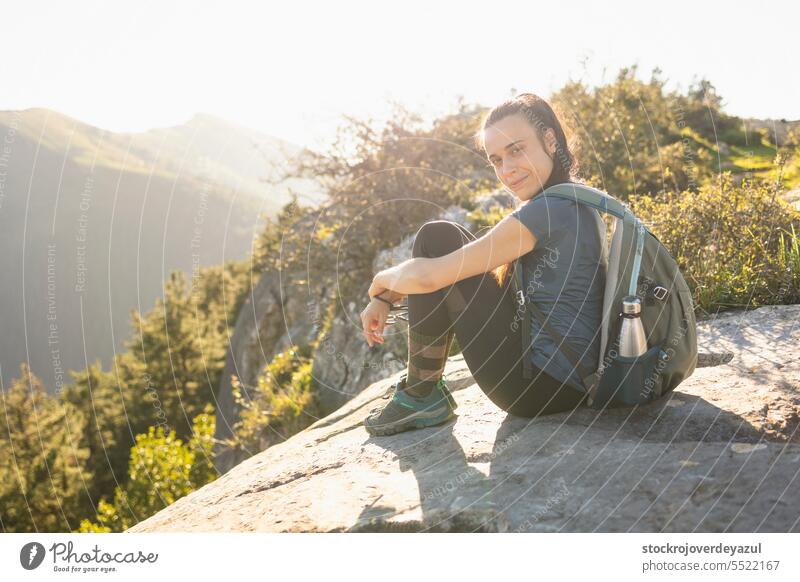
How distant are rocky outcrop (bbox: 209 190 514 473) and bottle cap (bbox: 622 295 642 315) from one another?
4.68 metres

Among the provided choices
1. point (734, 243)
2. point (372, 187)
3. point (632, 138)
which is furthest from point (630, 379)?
point (632, 138)

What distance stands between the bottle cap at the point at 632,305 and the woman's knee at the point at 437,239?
2.80 feet

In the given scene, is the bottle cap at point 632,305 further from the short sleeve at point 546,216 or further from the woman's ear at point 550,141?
the woman's ear at point 550,141

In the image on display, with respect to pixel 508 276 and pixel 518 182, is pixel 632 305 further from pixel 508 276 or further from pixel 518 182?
pixel 518 182

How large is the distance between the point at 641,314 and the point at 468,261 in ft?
2.67

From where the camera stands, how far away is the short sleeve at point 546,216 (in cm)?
283

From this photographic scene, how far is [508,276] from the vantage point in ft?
10.9

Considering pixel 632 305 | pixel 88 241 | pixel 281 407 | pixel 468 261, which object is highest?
pixel 468 261

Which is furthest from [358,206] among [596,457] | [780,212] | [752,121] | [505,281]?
[752,121]

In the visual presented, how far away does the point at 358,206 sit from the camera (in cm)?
998

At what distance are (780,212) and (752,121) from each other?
10.4 m

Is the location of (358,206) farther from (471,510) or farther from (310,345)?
(471,510)

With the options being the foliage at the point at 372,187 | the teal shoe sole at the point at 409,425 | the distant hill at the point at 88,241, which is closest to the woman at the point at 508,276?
the teal shoe sole at the point at 409,425

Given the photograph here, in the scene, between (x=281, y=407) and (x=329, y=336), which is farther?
(x=329, y=336)
